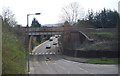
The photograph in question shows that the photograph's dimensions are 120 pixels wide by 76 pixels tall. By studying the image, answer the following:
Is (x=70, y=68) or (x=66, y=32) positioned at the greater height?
(x=66, y=32)

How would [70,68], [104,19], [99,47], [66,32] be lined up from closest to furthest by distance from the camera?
[70,68] → [99,47] → [66,32] → [104,19]

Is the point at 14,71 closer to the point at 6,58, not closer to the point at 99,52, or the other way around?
the point at 6,58

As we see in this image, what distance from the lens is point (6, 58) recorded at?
22.5m

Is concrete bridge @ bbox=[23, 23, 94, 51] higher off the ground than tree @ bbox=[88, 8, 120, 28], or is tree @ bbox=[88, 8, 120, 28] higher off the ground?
tree @ bbox=[88, 8, 120, 28]

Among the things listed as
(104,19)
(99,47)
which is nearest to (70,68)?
(99,47)

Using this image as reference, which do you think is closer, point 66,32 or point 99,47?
point 99,47

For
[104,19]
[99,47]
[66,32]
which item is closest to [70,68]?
[99,47]

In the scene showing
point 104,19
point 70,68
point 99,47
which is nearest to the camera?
point 70,68

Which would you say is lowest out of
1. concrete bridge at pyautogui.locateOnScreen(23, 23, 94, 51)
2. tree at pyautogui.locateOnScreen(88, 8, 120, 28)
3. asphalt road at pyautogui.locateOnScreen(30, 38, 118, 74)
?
asphalt road at pyautogui.locateOnScreen(30, 38, 118, 74)

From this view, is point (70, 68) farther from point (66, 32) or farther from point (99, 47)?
point (66, 32)

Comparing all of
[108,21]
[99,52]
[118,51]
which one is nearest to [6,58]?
[118,51]

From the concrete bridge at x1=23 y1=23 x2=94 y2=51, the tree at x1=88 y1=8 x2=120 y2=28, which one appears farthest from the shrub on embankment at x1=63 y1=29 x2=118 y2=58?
the tree at x1=88 y1=8 x2=120 y2=28

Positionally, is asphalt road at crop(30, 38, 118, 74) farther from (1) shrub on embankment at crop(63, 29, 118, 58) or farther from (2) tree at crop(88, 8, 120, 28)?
(2) tree at crop(88, 8, 120, 28)

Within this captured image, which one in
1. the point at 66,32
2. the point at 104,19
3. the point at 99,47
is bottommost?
the point at 99,47
